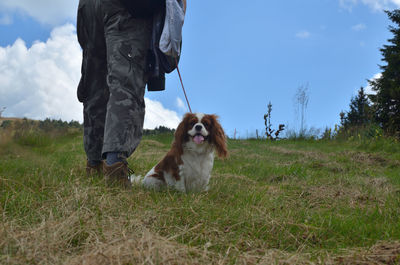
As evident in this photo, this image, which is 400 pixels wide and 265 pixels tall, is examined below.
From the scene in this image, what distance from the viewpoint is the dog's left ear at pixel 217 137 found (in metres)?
3.72

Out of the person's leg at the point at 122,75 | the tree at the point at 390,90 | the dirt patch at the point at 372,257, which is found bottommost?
the dirt patch at the point at 372,257

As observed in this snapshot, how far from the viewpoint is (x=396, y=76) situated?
20.6 metres

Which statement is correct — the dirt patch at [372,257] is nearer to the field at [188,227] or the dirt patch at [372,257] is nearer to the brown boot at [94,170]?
the field at [188,227]

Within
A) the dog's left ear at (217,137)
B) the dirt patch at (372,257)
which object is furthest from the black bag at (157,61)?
the dirt patch at (372,257)

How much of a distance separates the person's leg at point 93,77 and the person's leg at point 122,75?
283 millimetres

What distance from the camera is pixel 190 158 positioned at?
362cm

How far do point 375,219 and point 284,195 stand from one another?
38.9 inches

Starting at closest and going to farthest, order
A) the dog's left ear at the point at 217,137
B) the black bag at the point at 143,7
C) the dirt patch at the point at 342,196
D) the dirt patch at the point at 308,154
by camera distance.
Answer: the black bag at the point at 143,7 → the dirt patch at the point at 342,196 → the dog's left ear at the point at 217,137 → the dirt patch at the point at 308,154

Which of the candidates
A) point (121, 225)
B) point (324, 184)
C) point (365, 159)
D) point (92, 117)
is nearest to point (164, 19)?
point (92, 117)

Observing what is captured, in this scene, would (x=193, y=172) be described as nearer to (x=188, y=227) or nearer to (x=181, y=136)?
(x=181, y=136)

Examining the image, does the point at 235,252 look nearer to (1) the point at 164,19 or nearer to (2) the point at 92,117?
(1) the point at 164,19

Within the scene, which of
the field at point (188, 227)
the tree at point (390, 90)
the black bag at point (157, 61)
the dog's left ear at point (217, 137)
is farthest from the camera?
the tree at point (390, 90)

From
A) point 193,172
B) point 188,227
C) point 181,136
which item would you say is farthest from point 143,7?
point 188,227

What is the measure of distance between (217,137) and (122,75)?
131 centimetres
